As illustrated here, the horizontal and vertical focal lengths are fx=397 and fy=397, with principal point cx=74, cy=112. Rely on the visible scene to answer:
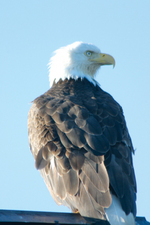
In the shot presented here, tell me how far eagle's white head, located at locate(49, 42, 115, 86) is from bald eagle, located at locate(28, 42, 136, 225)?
26.4 inches

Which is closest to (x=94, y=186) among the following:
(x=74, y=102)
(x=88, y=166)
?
(x=88, y=166)

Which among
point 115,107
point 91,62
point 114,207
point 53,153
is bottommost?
point 114,207

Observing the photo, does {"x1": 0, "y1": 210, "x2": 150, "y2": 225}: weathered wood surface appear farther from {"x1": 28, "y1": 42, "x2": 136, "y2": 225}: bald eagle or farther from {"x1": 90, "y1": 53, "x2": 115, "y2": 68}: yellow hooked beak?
{"x1": 90, "y1": 53, "x2": 115, "y2": 68}: yellow hooked beak

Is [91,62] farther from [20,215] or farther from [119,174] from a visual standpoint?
[20,215]

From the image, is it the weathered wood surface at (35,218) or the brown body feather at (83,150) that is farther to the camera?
the brown body feather at (83,150)

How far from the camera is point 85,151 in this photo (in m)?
6.30

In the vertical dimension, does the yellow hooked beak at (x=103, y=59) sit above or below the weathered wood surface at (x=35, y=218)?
above

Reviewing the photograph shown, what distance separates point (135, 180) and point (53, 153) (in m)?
1.44

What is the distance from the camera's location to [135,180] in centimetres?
655

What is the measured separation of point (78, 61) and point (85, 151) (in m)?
3.69

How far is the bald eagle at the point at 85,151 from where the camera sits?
19.1 feet

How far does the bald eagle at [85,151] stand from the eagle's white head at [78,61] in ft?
2.20

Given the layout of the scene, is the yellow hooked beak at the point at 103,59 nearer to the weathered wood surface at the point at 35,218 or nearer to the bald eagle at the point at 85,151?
the bald eagle at the point at 85,151

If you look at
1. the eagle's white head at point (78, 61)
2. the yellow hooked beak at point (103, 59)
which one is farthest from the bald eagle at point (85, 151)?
the yellow hooked beak at point (103, 59)
